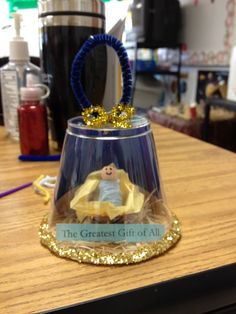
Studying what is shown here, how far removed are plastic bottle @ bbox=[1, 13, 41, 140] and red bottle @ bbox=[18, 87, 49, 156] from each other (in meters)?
0.07

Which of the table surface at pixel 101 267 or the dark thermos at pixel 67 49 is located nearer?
the table surface at pixel 101 267

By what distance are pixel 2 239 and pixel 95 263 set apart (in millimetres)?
114

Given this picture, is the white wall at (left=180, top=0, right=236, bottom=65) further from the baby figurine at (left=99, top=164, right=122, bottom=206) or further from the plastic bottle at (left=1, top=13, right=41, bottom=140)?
the baby figurine at (left=99, top=164, right=122, bottom=206)

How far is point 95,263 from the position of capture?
0.32 m

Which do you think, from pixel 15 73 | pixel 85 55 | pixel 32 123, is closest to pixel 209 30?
pixel 15 73

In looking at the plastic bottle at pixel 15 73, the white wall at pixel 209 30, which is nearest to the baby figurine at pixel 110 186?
the plastic bottle at pixel 15 73

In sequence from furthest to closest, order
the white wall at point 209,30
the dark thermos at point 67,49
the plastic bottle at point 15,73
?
the white wall at point 209,30, the plastic bottle at point 15,73, the dark thermos at point 67,49

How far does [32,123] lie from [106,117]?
1.04ft

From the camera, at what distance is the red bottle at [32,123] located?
0.62m

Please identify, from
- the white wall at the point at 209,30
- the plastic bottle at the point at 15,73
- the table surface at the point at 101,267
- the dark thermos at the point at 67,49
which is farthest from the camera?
→ the white wall at the point at 209,30

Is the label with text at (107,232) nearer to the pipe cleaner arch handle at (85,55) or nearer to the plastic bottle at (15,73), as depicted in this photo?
the pipe cleaner arch handle at (85,55)

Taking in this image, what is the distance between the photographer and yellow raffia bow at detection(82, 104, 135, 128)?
1.14ft

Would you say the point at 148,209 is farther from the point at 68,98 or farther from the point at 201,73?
the point at 201,73

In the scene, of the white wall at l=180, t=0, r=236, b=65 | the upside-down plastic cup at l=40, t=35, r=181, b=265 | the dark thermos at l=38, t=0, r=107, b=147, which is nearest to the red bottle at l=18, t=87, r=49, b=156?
the dark thermos at l=38, t=0, r=107, b=147
